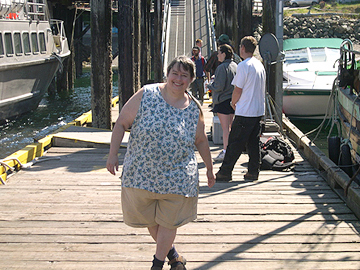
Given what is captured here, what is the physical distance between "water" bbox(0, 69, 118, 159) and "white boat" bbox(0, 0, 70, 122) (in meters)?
0.41

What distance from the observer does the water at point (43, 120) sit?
14062 mm

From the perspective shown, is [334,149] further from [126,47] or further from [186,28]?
[186,28]

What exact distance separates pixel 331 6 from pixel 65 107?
37047 millimetres

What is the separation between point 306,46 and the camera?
731 inches

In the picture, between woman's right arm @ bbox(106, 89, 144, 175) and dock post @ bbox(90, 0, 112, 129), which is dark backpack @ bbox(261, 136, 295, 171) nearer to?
dock post @ bbox(90, 0, 112, 129)

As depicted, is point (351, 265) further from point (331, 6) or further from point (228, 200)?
point (331, 6)

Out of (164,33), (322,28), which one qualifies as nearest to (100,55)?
(164,33)

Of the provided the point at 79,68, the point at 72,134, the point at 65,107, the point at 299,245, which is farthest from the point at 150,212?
the point at 79,68

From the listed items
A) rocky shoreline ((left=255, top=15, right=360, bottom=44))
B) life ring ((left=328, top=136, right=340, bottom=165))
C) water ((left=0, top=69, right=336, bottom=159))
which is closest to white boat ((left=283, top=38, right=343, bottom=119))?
water ((left=0, top=69, right=336, bottom=159))

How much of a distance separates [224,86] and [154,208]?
388 centimetres

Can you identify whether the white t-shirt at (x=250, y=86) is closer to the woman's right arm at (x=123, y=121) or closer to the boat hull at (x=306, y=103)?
the woman's right arm at (x=123, y=121)

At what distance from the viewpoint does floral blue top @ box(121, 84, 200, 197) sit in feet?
11.5

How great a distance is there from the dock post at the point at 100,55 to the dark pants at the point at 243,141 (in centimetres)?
401

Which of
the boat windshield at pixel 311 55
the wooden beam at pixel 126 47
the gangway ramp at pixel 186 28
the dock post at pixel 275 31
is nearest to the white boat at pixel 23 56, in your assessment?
the gangway ramp at pixel 186 28
